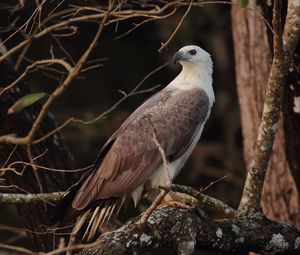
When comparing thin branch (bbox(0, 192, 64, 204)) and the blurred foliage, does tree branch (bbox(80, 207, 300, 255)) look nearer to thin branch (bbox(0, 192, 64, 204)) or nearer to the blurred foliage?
thin branch (bbox(0, 192, 64, 204))

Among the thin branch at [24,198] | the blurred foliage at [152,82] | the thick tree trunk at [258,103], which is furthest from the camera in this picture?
the blurred foliage at [152,82]

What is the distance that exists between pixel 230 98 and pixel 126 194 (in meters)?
4.81

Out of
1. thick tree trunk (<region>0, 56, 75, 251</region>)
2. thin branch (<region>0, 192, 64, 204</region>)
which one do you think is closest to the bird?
thick tree trunk (<region>0, 56, 75, 251</region>)

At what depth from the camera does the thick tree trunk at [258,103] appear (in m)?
6.67

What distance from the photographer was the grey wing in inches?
221

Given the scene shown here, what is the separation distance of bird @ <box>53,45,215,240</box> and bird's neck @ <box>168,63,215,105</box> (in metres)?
0.07

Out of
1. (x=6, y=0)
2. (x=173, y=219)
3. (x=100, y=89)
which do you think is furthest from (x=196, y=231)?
(x=100, y=89)

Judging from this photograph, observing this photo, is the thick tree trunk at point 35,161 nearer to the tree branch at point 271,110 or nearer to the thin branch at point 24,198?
the thin branch at point 24,198

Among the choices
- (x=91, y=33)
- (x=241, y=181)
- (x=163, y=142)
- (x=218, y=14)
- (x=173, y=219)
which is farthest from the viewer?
(x=91, y=33)

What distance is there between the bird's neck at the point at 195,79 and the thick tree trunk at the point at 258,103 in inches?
24.6

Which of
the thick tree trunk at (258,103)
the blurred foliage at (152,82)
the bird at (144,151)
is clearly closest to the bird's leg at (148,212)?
the bird at (144,151)

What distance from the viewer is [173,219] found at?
4.43 metres

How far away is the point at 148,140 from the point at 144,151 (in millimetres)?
75

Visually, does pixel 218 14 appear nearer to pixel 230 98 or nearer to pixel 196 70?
pixel 230 98
